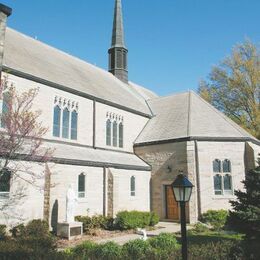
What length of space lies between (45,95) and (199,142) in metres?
11.4

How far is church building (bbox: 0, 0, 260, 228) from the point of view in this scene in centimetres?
1743

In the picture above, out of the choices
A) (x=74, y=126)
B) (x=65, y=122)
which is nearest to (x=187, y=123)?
(x=74, y=126)

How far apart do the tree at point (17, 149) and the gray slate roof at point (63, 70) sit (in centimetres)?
380

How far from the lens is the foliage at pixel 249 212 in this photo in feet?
35.8

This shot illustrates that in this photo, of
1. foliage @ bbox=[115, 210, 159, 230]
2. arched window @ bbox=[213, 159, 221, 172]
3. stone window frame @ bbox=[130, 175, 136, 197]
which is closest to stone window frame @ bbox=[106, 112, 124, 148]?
stone window frame @ bbox=[130, 175, 136, 197]

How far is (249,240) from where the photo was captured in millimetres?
10641

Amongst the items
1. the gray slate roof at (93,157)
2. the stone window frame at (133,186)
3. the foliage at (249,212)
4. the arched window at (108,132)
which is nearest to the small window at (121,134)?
the gray slate roof at (93,157)

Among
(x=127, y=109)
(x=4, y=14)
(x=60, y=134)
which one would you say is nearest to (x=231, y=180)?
(x=127, y=109)

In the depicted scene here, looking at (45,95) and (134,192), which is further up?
(45,95)

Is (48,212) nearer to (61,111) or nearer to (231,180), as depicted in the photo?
(61,111)

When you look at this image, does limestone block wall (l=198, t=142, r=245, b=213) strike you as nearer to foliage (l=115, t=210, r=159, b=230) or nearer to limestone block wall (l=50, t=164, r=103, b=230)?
foliage (l=115, t=210, r=159, b=230)

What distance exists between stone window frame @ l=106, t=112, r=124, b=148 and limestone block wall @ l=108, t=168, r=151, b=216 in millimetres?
2908

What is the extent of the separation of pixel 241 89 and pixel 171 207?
52.5ft

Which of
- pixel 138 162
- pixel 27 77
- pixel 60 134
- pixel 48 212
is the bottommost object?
pixel 48 212
